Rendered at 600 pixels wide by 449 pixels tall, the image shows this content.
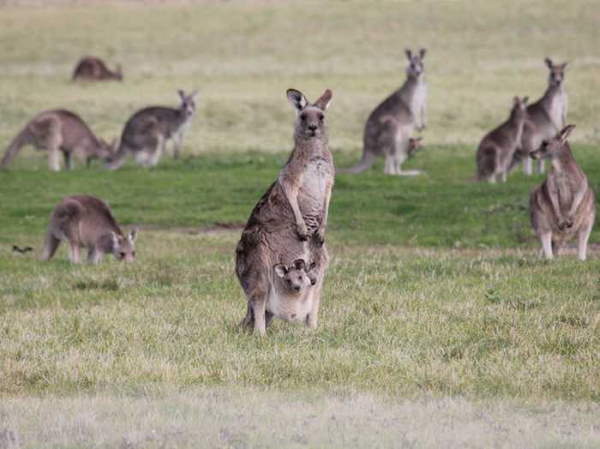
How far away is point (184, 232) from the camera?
64.7ft

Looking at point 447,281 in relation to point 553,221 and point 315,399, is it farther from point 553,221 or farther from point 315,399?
Answer: point 315,399

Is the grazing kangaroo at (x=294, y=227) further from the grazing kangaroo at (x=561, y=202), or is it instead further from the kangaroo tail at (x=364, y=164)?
the kangaroo tail at (x=364, y=164)

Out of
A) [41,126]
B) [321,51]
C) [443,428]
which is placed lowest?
[443,428]

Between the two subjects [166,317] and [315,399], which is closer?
[315,399]

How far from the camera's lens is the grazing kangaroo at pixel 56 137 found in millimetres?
26172

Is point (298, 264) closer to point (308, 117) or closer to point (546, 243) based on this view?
point (308, 117)

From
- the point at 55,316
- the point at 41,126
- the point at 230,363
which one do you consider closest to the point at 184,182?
the point at 41,126

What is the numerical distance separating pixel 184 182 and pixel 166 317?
1358 centimetres

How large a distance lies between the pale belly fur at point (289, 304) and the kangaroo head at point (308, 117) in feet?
3.93

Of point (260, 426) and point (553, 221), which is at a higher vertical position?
point (553, 221)

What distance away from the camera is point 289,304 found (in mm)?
9227

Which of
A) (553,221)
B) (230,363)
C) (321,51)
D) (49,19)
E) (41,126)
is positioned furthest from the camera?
(49,19)

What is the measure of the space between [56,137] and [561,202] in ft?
48.4

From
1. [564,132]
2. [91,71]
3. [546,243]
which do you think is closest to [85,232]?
[546,243]
